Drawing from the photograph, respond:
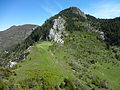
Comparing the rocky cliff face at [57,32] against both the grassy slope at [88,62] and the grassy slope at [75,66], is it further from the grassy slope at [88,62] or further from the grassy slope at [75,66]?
the grassy slope at [75,66]

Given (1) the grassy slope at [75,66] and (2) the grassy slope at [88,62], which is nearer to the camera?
(1) the grassy slope at [75,66]

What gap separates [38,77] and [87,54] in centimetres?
4015

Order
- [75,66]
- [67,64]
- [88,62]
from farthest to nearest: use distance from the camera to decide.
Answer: [88,62], [67,64], [75,66]

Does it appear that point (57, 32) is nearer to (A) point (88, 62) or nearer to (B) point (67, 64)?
(A) point (88, 62)

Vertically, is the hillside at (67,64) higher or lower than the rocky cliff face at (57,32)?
lower

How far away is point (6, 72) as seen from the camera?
3519 cm

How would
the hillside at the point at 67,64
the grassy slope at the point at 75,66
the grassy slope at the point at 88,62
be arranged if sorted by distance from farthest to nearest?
the grassy slope at the point at 88,62 → the grassy slope at the point at 75,66 → the hillside at the point at 67,64

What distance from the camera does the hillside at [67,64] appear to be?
104 ft

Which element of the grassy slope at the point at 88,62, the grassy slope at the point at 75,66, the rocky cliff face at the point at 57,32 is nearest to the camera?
the grassy slope at the point at 75,66

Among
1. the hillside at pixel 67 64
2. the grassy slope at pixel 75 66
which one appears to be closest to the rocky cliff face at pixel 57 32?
the hillside at pixel 67 64

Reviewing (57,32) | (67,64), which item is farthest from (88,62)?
(57,32)

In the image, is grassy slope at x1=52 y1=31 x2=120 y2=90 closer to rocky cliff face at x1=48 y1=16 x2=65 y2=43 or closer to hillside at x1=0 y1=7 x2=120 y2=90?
hillside at x1=0 y1=7 x2=120 y2=90

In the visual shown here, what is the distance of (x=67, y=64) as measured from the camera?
167 feet

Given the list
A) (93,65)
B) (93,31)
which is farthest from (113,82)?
(93,31)
